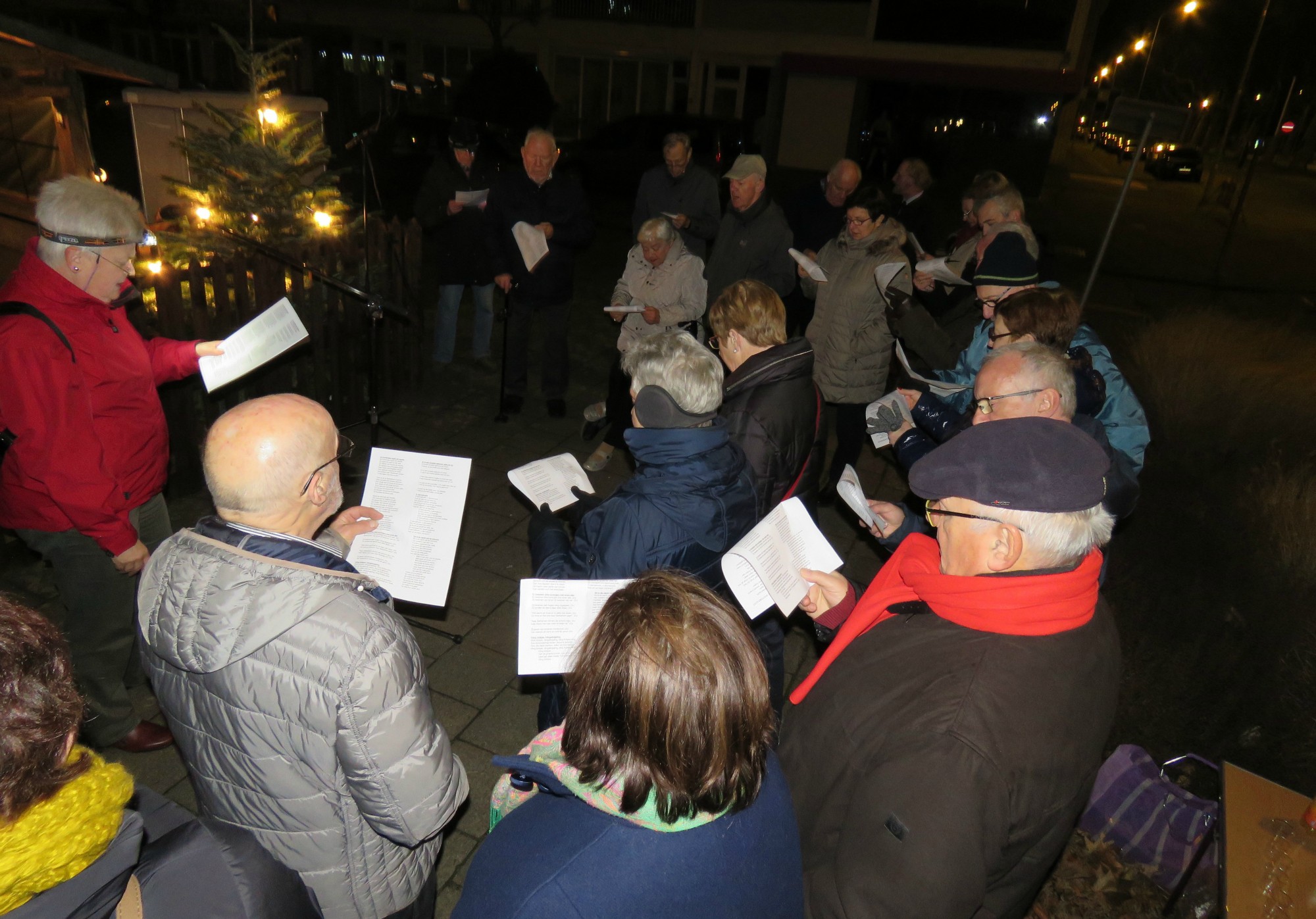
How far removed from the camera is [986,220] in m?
5.23

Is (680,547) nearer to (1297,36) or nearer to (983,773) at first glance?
(983,773)

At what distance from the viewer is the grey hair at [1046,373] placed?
9.46 feet

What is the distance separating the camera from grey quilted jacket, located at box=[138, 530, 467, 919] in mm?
1658

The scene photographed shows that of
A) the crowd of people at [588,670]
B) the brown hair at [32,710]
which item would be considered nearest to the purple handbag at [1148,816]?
the crowd of people at [588,670]

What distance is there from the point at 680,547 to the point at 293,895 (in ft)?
4.44

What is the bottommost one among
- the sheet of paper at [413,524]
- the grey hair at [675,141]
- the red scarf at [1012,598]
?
the sheet of paper at [413,524]

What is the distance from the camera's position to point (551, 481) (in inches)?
116

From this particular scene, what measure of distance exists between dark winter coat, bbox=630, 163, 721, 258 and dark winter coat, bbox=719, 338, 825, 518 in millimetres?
3484

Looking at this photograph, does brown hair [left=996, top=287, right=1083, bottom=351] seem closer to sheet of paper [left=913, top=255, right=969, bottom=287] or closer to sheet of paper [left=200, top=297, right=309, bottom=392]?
sheet of paper [left=913, top=255, right=969, bottom=287]

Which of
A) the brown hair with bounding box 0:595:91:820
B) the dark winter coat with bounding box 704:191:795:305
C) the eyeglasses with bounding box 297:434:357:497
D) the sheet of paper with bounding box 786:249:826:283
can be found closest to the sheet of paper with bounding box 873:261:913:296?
the sheet of paper with bounding box 786:249:826:283

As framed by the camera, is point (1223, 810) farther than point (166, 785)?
No

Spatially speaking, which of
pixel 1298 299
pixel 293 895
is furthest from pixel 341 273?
pixel 1298 299

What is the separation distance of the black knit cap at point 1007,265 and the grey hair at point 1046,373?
1.14 m

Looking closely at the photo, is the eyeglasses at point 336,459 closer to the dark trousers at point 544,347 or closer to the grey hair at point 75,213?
the grey hair at point 75,213
